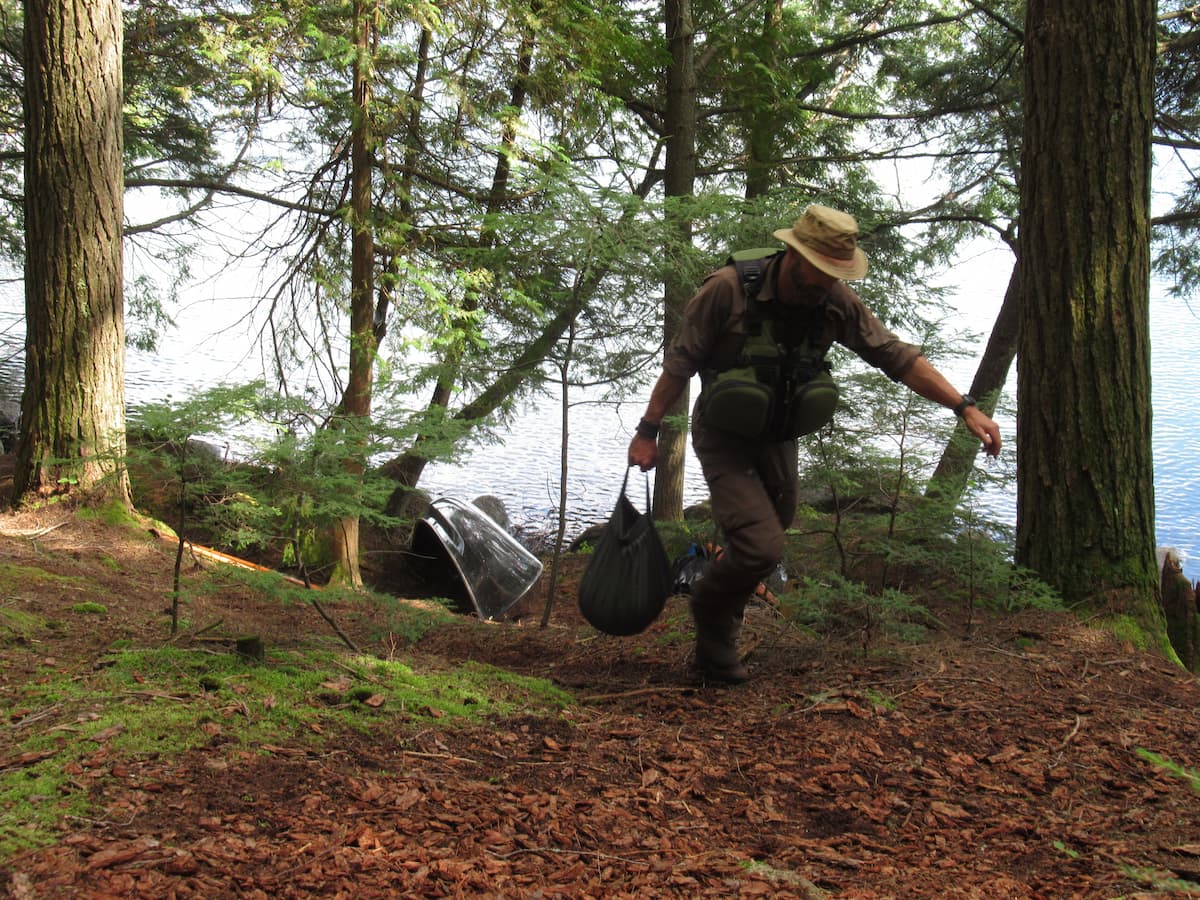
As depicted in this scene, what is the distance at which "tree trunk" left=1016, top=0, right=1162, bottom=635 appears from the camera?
4.69m

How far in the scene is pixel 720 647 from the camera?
4172mm

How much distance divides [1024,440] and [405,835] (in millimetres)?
4006

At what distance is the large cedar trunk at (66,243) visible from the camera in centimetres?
602

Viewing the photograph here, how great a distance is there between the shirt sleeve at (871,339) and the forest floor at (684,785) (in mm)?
1410

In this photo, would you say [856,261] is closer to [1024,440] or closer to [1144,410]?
[1024,440]

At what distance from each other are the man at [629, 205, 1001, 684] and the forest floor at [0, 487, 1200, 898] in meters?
0.67

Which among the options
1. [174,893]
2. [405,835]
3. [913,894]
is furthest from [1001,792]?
[174,893]

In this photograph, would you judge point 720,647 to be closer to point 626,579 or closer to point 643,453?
point 626,579

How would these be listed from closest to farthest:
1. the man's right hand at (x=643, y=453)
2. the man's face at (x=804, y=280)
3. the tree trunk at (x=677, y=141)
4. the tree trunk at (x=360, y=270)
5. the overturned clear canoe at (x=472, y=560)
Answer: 1. the man's face at (x=804, y=280)
2. the man's right hand at (x=643, y=453)
3. the tree trunk at (x=360, y=270)
4. the overturned clear canoe at (x=472, y=560)
5. the tree trunk at (x=677, y=141)

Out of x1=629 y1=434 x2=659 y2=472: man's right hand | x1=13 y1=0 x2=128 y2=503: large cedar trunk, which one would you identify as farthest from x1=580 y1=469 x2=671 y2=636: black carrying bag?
x1=13 y1=0 x2=128 y2=503: large cedar trunk

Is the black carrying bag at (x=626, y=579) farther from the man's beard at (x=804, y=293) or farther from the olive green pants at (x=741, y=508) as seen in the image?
the man's beard at (x=804, y=293)

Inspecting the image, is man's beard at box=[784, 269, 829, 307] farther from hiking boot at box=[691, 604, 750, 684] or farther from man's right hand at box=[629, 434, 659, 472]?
hiking boot at box=[691, 604, 750, 684]

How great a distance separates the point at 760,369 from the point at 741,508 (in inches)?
24.0

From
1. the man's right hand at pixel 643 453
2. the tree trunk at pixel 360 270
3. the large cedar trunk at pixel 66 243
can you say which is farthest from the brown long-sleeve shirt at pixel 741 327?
the tree trunk at pixel 360 270
